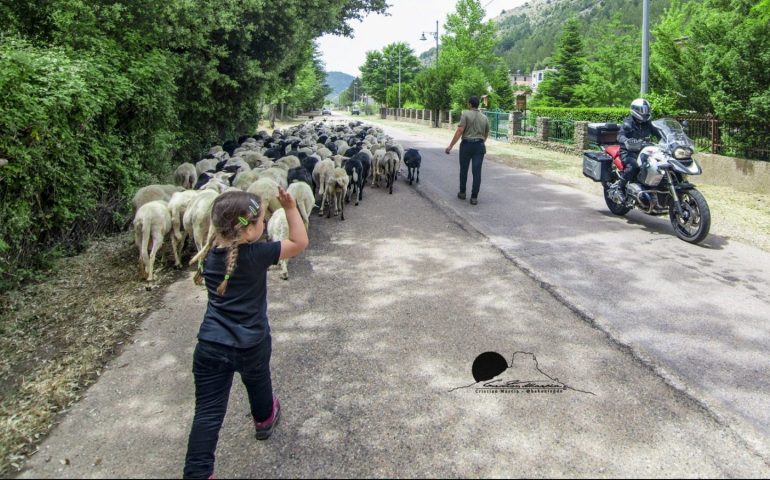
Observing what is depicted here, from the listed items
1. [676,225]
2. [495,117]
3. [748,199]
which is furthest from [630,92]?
[676,225]

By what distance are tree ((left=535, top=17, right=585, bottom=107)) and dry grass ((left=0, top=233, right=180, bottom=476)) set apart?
5129 centimetres

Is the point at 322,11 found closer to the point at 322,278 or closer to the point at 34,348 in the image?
the point at 322,278

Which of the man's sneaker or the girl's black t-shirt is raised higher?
the girl's black t-shirt

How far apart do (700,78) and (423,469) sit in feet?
45.1

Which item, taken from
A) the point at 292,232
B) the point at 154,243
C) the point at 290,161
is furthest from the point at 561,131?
the point at 292,232

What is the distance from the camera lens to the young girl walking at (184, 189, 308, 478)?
2.87 meters

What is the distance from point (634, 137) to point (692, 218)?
1.92m

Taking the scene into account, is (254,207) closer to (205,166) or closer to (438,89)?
(205,166)

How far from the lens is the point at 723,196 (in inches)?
443

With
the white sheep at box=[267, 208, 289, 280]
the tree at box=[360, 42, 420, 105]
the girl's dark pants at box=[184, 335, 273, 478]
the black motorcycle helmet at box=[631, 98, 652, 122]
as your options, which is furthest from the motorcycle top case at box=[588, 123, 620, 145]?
the tree at box=[360, 42, 420, 105]

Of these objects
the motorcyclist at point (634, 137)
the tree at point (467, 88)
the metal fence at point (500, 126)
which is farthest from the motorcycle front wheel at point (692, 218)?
the tree at point (467, 88)

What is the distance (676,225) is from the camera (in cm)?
775

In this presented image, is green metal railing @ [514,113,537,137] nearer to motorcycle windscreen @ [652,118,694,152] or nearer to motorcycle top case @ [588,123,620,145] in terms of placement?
motorcycle top case @ [588,123,620,145]

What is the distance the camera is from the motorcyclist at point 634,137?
8.52 metres
